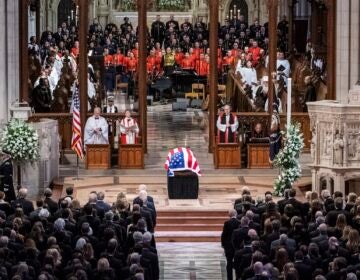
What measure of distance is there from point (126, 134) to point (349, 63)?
6399 millimetres

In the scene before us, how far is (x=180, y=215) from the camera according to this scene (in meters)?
33.6

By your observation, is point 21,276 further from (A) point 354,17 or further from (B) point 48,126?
(A) point 354,17

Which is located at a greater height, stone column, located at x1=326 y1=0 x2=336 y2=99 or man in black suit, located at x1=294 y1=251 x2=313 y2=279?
stone column, located at x1=326 y1=0 x2=336 y2=99

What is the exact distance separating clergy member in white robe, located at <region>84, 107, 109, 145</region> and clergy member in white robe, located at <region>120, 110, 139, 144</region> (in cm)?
44

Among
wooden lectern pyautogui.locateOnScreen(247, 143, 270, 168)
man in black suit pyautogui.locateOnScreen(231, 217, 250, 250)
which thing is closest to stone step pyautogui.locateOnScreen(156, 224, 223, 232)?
man in black suit pyautogui.locateOnScreen(231, 217, 250, 250)

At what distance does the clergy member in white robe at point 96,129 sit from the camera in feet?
129

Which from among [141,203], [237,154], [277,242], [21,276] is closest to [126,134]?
[237,154]

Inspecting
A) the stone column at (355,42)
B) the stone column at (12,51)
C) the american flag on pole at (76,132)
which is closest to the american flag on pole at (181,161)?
the american flag on pole at (76,132)

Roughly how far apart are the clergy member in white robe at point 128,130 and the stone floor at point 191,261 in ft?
25.6

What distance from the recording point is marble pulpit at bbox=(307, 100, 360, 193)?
111 ft

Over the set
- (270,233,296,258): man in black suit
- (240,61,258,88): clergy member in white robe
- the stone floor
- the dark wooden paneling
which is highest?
(240,61,258,88): clergy member in white robe

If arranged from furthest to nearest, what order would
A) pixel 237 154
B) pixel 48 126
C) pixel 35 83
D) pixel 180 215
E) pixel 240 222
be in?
pixel 35 83, pixel 237 154, pixel 48 126, pixel 180 215, pixel 240 222

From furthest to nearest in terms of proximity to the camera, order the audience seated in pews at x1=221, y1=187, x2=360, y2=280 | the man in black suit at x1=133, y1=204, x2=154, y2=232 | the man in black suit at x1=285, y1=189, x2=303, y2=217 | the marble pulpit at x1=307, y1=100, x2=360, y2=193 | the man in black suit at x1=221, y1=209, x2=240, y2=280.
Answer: the marble pulpit at x1=307, y1=100, x2=360, y2=193, the man in black suit at x1=285, y1=189, x2=303, y2=217, the man in black suit at x1=133, y1=204, x2=154, y2=232, the man in black suit at x1=221, y1=209, x2=240, y2=280, the audience seated in pews at x1=221, y1=187, x2=360, y2=280

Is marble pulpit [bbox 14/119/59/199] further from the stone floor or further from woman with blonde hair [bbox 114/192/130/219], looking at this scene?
woman with blonde hair [bbox 114/192/130/219]
